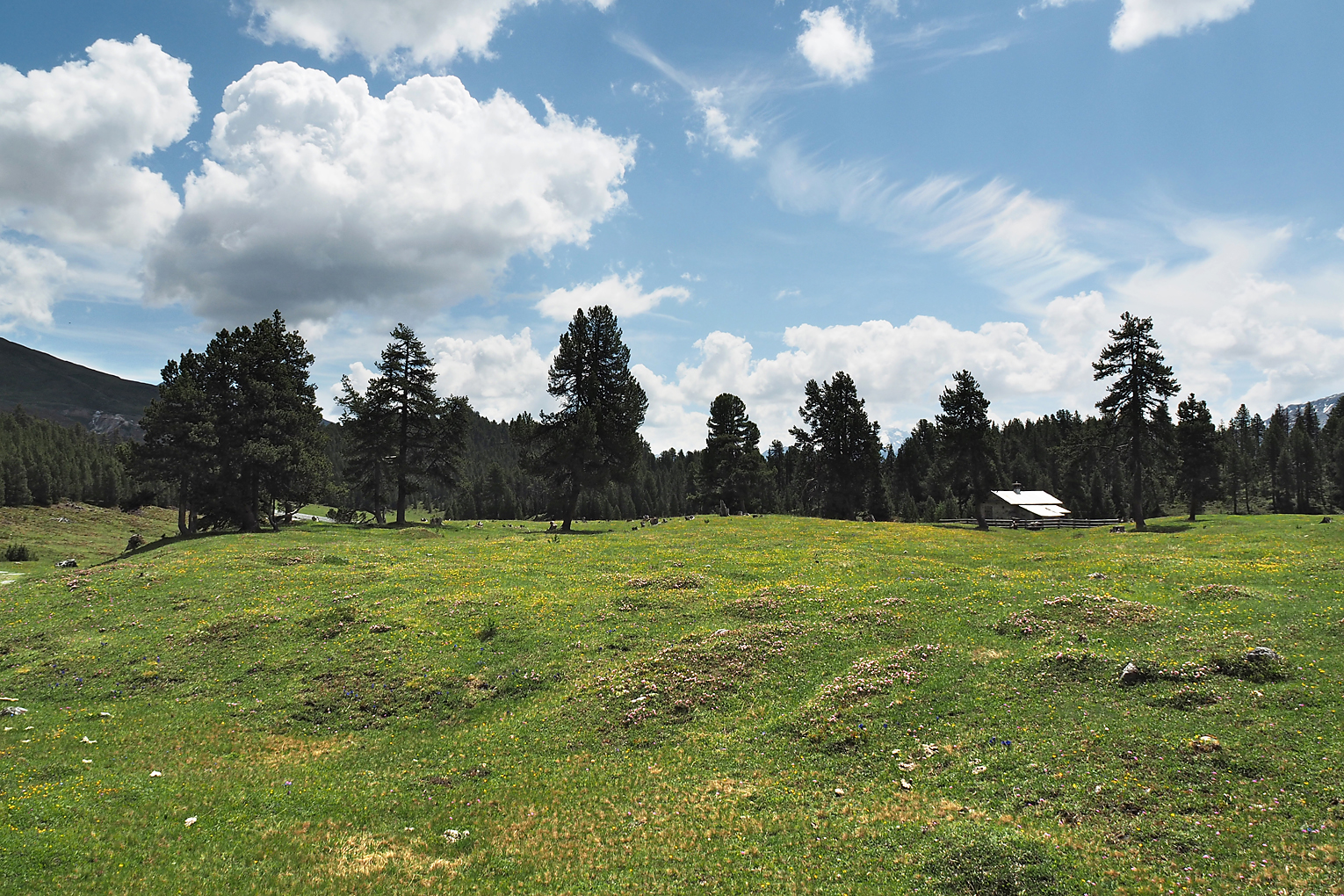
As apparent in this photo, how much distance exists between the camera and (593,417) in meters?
62.2

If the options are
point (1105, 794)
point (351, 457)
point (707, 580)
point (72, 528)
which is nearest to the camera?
point (1105, 794)

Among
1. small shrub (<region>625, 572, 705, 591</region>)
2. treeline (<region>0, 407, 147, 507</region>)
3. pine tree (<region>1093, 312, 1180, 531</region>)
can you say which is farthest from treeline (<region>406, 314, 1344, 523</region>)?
treeline (<region>0, 407, 147, 507</region>)

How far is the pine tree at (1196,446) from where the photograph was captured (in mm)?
88625

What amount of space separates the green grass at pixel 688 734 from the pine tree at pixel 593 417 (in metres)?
32.6

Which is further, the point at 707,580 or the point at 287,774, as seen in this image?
the point at 707,580

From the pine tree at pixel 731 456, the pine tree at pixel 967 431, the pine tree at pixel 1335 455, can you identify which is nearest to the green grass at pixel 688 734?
the pine tree at pixel 967 431

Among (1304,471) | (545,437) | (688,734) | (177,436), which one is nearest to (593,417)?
(545,437)

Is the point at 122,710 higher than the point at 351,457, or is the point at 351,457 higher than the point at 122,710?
the point at 351,457

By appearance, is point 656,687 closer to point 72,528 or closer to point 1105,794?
point 1105,794

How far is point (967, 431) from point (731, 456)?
33061 millimetres

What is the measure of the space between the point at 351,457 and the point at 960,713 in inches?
2715

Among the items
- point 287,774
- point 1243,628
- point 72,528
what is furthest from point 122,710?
point 72,528

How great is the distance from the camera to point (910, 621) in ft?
76.8

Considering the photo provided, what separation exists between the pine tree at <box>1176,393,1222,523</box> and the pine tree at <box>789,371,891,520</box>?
139ft
